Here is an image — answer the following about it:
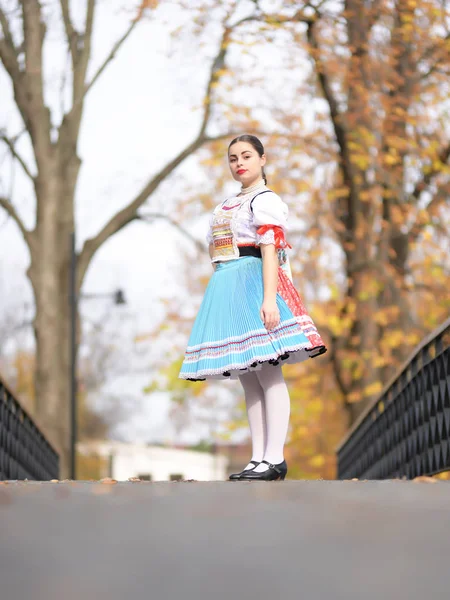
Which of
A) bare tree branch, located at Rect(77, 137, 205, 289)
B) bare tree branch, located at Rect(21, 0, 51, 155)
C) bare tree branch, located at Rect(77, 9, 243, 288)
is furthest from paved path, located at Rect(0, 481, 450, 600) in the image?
bare tree branch, located at Rect(21, 0, 51, 155)

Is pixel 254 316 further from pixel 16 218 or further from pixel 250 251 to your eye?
pixel 16 218

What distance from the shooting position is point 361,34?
1722 cm

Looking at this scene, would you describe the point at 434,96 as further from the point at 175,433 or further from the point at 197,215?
the point at 175,433

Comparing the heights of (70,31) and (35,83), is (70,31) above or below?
above

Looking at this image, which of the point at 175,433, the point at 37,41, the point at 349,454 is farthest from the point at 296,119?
the point at 175,433

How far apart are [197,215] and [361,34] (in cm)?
504

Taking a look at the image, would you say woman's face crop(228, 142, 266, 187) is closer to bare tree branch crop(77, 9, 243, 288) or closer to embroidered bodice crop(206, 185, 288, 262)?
embroidered bodice crop(206, 185, 288, 262)

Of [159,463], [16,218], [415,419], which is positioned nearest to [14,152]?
[16,218]

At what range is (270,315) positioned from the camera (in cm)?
604

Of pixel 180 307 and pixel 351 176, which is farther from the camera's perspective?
pixel 180 307

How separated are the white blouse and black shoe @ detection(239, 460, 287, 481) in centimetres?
125

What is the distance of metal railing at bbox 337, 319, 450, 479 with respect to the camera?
6781 mm

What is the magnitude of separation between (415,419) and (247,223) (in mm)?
2475

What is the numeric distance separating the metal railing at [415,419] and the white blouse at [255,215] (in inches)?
45.1
